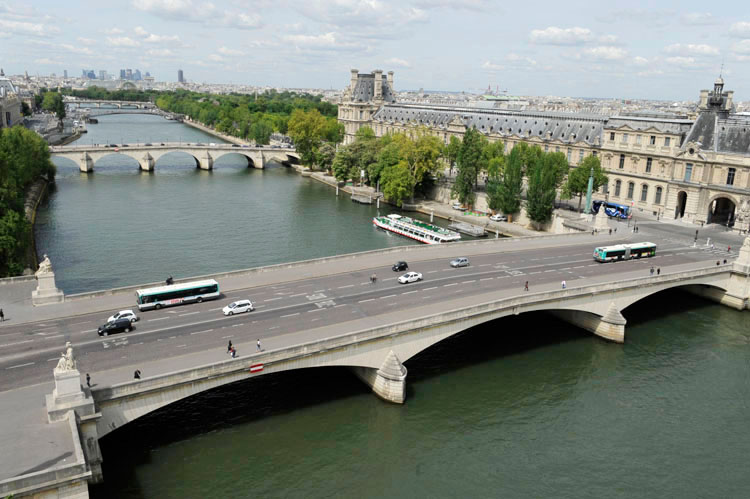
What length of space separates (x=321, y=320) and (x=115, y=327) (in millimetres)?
16454

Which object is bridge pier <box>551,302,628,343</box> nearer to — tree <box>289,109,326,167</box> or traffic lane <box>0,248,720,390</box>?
traffic lane <box>0,248,720,390</box>

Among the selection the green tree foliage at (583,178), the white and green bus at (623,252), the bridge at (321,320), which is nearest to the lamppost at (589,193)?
the green tree foliage at (583,178)

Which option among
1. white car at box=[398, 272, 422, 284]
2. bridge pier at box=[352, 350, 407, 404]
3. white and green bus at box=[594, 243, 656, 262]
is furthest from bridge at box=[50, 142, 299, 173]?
bridge pier at box=[352, 350, 407, 404]

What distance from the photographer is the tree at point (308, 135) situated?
172750 mm

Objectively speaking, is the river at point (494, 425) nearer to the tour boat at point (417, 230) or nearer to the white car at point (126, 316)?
the white car at point (126, 316)

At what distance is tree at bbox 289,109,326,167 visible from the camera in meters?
173

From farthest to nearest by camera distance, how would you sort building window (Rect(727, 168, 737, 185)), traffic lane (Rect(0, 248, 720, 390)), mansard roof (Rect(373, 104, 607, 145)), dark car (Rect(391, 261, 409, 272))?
mansard roof (Rect(373, 104, 607, 145)), building window (Rect(727, 168, 737, 185)), dark car (Rect(391, 261, 409, 272)), traffic lane (Rect(0, 248, 720, 390))

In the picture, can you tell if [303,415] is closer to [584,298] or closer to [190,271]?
[584,298]

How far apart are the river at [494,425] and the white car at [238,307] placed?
243 inches

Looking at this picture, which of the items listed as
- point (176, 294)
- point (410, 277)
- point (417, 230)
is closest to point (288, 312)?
point (176, 294)

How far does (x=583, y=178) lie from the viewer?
358 feet

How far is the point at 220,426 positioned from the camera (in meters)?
46.2

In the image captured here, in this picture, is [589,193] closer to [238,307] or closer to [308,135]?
[238,307]

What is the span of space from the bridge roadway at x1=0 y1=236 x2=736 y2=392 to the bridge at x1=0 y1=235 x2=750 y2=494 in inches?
6.2
